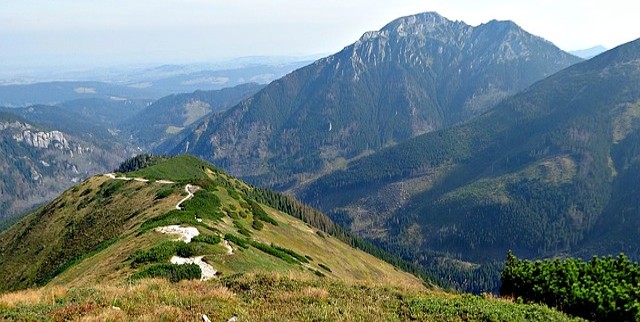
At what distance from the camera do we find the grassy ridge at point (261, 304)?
68.6ft

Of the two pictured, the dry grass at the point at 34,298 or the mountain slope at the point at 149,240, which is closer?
the dry grass at the point at 34,298

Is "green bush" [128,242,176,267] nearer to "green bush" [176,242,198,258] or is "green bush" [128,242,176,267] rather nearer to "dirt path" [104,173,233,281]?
"green bush" [176,242,198,258]

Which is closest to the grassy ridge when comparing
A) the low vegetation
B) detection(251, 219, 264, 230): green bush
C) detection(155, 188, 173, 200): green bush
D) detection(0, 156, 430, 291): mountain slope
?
detection(0, 156, 430, 291): mountain slope

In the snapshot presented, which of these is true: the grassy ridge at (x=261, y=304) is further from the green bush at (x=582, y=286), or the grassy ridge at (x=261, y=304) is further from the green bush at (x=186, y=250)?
the green bush at (x=186, y=250)

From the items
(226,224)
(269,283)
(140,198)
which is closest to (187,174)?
(140,198)

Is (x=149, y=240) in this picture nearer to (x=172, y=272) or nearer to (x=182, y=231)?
(x=182, y=231)

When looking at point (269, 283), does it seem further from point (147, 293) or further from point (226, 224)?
point (226, 224)

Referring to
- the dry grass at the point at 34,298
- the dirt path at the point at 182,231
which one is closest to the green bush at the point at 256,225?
the dirt path at the point at 182,231

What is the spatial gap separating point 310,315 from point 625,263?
76.0ft

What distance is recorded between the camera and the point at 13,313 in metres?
20.9

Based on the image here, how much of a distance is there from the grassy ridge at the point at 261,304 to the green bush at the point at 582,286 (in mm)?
2614

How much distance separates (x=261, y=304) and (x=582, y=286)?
19216 millimetres

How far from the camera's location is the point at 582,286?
26.7 m

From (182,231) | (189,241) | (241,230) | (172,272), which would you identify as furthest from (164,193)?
(172,272)
